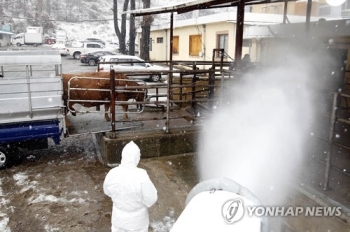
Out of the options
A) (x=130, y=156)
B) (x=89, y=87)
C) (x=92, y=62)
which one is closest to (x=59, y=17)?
(x=92, y=62)

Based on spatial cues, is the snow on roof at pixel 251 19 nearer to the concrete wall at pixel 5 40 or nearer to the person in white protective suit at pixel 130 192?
the person in white protective suit at pixel 130 192

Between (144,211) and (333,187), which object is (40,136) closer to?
(144,211)

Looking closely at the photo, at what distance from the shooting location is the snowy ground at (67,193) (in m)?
4.82

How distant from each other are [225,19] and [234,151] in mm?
14456

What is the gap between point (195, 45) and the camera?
25.4 meters

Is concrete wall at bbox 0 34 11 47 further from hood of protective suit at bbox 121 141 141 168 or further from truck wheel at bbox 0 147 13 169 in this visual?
hood of protective suit at bbox 121 141 141 168

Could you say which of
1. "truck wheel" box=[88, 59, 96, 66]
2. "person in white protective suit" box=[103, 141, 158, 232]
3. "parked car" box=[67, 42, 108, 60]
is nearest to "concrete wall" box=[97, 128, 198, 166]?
"person in white protective suit" box=[103, 141, 158, 232]

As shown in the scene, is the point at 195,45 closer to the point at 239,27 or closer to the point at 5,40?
the point at 239,27

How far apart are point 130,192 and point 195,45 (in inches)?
898

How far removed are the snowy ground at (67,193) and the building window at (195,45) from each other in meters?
18.2

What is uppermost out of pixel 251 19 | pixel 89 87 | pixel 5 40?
pixel 251 19

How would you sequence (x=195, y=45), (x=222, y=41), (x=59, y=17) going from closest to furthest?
(x=222, y=41) → (x=195, y=45) → (x=59, y=17)

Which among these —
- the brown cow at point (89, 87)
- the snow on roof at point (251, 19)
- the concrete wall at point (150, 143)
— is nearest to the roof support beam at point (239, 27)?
the concrete wall at point (150, 143)

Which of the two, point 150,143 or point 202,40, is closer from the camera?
point 150,143
